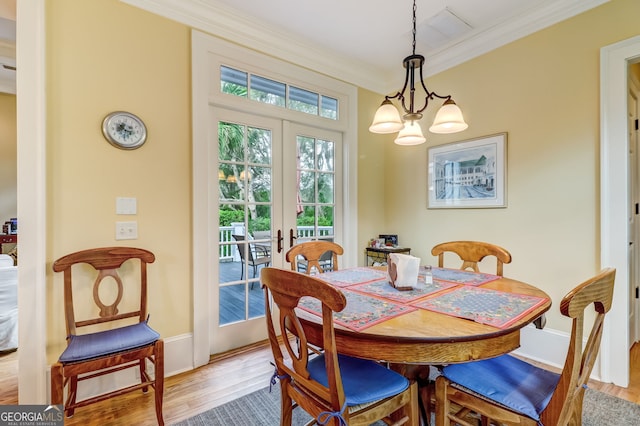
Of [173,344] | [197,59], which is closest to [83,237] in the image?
[173,344]

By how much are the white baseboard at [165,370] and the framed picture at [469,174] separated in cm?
266

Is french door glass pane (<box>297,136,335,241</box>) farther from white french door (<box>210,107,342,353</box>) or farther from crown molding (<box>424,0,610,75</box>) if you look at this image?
crown molding (<box>424,0,610,75</box>)

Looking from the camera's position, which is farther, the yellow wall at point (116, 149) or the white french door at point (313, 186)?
the white french door at point (313, 186)

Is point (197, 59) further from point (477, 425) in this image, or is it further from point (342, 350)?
point (477, 425)

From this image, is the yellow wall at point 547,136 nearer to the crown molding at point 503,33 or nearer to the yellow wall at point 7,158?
the crown molding at point 503,33

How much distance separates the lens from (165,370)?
2225 mm

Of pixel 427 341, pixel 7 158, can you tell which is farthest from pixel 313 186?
pixel 7 158

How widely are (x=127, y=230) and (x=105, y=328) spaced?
2.22 feet

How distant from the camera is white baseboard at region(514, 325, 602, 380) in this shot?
233cm

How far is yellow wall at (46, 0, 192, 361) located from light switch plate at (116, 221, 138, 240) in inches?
1.3

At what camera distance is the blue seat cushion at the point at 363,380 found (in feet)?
3.85

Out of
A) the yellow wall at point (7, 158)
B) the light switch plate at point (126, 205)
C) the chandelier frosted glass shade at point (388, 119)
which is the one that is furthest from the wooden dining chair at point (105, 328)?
the yellow wall at point (7, 158)

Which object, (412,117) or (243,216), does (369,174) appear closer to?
(243,216)

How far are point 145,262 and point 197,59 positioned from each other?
160 cm
